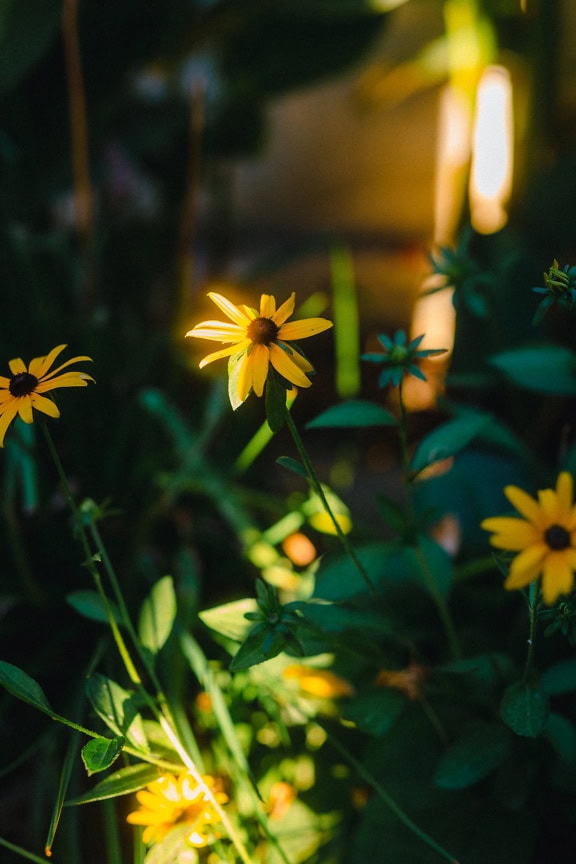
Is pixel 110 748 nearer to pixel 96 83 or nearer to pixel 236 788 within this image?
pixel 236 788

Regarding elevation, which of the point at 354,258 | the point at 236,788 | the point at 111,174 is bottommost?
the point at 236,788

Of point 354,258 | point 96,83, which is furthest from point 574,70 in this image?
point 96,83

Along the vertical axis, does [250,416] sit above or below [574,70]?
below

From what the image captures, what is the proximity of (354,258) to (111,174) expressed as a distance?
0.41 meters

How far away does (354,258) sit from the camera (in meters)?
1.15

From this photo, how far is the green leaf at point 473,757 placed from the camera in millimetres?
325

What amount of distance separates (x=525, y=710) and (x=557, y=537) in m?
0.10

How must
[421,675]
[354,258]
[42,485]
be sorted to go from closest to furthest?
1. [421,675]
2. [42,485]
3. [354,258]

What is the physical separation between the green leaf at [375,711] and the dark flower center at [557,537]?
0.51ft

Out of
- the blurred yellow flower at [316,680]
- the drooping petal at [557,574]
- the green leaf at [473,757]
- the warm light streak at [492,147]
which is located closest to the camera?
the drooping petal at [557,574]

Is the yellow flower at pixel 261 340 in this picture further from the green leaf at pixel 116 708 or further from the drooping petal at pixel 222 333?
the green leaf at pixel 116 708

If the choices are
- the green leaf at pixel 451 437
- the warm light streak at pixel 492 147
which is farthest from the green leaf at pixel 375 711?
the warm light streak at pixel 492 147

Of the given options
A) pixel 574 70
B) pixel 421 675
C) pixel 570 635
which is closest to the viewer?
pixel 570 635

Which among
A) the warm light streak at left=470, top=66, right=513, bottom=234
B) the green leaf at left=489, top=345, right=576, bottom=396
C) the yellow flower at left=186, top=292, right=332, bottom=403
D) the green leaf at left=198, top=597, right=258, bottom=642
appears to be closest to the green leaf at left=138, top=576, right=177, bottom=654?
A: the green leaf at left=198, top=597, right=258, bottom=642
